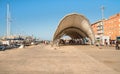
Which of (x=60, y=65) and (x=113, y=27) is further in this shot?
(x=113, y=27)

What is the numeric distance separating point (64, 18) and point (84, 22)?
22.2 feet

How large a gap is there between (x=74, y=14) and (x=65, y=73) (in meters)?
43.7

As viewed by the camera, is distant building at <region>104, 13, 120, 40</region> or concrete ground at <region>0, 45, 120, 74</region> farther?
distant building at <region>104, 13, 120, 40</region>

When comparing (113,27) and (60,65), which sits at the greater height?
(113,27)

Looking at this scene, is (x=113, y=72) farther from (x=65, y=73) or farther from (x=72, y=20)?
(x=72, y=20)

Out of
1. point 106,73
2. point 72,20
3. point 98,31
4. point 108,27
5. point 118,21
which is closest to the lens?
point 106,73

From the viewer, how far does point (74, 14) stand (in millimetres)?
52812

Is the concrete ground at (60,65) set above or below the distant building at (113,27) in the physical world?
below

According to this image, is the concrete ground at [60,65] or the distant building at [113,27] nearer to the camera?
the concrete ground at [60,65]

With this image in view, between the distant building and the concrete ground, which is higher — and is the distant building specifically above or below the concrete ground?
above

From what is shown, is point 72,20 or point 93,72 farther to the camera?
point 72,20

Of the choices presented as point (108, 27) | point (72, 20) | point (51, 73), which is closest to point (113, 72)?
point (51, 73)

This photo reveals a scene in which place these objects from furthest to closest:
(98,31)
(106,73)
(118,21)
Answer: (98,31), (118,21), (106,73)

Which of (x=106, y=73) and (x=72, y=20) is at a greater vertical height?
(x=72, y=20)
